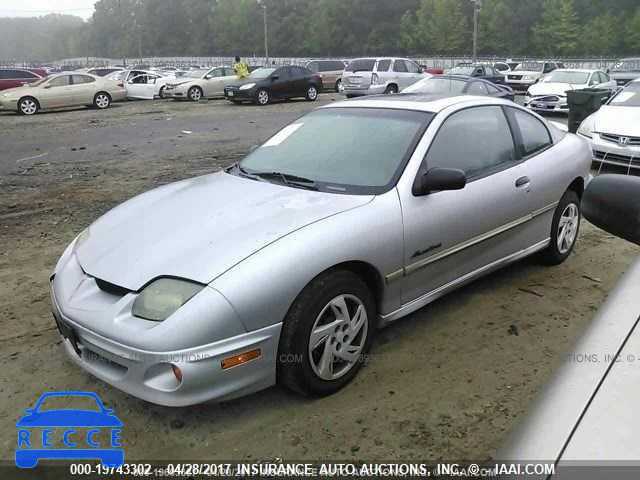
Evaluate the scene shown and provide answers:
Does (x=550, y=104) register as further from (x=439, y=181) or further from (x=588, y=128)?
(x=439, y=181)

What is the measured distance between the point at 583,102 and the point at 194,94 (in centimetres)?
1572

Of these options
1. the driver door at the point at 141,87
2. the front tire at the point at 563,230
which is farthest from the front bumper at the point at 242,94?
the front tire at the point at 563,230

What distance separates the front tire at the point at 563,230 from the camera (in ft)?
15.5

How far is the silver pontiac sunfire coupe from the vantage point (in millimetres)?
2646

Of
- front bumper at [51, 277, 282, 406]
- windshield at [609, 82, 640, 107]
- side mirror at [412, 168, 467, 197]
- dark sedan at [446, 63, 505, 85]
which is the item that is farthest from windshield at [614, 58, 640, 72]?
front bumper at [51, 277, 282, 406]

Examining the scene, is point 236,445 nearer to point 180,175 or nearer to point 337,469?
point 337,469

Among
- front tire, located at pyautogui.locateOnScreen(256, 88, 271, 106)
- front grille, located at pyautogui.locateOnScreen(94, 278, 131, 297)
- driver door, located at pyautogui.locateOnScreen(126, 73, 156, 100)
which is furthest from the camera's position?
driver door, located at pyautogui.locateOnScreen(126, 73, 156, 100)

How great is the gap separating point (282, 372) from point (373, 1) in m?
99.0

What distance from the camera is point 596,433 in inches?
45.8

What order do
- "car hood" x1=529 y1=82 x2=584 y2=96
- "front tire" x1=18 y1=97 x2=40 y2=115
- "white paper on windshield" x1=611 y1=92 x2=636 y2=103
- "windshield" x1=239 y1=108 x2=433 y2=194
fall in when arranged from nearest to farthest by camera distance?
"windshield" x1=239 y1=108 x2=433 y2=194
"white paper on windshield" x1=611 y1=92 x2=636 y2=103
"car hood" x1=529 y1=82 x2=584 y2=96
"front tire" x1=18 y1=97 x2=40 y2=115

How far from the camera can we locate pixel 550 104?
52.9ft

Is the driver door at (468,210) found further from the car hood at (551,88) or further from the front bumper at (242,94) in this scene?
the front bumper at (242,94)

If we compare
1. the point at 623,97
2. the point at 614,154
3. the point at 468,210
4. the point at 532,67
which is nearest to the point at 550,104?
the point at 623,97

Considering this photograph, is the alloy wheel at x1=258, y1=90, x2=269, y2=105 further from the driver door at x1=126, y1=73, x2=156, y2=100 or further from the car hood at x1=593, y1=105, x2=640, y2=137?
the car hood at x1=593, y1=105, x2=640, y2=137
